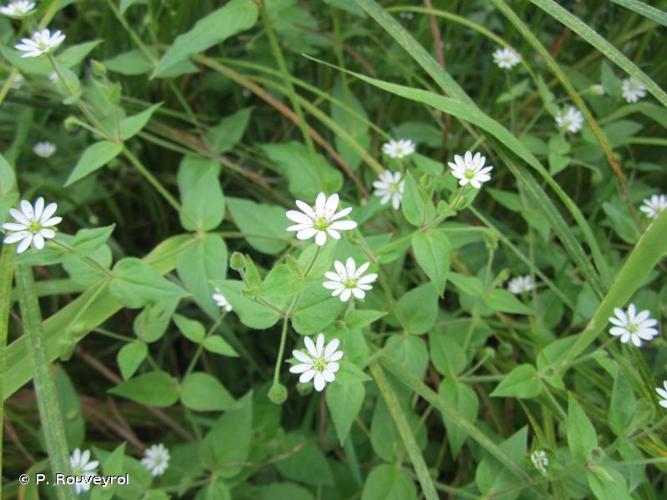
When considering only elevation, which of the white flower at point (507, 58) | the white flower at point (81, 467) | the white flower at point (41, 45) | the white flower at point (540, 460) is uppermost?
the white flower at point (41, 45)

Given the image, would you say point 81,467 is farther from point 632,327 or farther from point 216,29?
point 632,327

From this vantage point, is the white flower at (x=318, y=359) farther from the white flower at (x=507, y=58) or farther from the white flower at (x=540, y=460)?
the white flower at (x=507, y=58)

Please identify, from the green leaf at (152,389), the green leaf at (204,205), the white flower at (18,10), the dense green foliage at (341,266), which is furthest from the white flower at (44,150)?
the green leaf at (152,389)

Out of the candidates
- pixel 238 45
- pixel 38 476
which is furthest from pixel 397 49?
pixel 38 476

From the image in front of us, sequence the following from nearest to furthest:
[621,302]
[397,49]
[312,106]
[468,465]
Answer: [621,302], [468,465], [312,106], [397,49]

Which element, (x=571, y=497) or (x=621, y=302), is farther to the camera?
(x=571, y=497)

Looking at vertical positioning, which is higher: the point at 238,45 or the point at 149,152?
the point at 238,45

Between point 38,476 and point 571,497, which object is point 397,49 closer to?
point 571,497

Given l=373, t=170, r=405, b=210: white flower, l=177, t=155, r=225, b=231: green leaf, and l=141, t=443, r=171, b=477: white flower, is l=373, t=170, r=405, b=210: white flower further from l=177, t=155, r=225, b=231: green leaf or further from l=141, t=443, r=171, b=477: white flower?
l=141, t=443, r=171, b=477: white flower

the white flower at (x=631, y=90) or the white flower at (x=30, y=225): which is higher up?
the white flower at (x=631, y=90)
